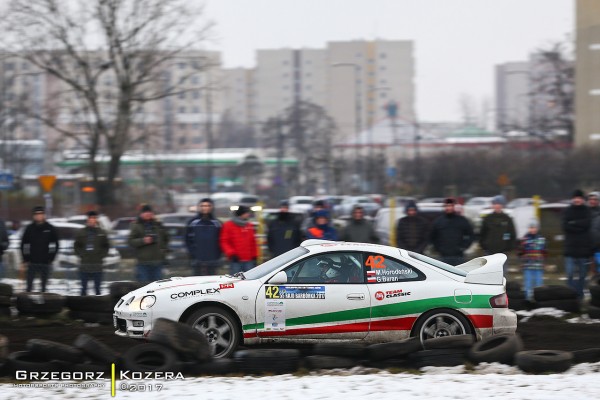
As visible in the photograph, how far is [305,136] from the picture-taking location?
222 ft

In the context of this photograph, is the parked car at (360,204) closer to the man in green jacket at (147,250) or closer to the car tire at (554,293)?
the man in green jacket at (147,250)

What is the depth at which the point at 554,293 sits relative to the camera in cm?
1177

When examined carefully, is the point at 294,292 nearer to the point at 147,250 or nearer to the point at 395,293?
the point at 395,293

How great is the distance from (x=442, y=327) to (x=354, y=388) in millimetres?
2003

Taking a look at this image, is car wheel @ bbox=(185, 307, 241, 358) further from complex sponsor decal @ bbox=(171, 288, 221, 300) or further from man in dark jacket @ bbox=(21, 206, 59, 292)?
man in dark jacket @ bbox=(21, 206, 59, 292)

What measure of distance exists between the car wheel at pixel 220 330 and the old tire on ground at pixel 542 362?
2904mm

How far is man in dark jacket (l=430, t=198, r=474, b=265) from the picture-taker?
12.9 meters

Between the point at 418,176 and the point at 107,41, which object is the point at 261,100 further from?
the point at 107,41

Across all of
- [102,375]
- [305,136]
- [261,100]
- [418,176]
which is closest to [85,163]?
[418,176]

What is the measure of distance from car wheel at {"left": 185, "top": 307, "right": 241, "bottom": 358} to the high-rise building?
143ft

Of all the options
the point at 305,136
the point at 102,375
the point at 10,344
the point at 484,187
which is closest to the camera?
the point at 102,375

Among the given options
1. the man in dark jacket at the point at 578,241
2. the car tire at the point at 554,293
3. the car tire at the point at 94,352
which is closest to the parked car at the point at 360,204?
the man in dark jacket at the point at 578,241

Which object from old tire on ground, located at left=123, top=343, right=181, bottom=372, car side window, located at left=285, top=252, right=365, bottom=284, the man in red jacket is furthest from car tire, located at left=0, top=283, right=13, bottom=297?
car side window, located at left=285, top=252, right=365, bottom=284

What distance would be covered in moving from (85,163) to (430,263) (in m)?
27.7
